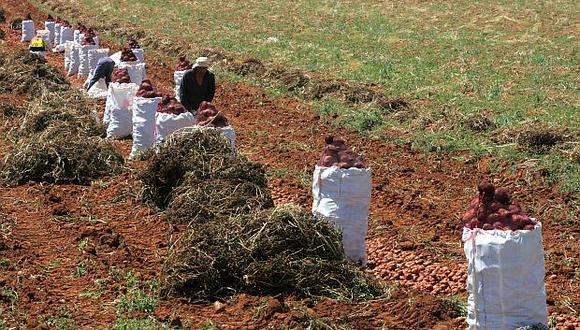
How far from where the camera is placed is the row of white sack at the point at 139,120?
32.1ft

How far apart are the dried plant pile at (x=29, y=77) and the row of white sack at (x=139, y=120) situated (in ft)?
9.36

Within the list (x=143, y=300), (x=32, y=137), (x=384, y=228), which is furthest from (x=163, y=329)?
(x=32, y=137)

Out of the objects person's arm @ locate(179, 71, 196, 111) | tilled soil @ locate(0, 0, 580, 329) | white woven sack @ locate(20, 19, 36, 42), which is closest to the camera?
tilled soil @ locate(0, 0, 580, 329)

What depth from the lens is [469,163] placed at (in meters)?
10.7

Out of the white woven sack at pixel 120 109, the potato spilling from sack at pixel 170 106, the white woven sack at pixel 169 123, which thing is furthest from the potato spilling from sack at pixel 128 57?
the white woven sack at pixel 169 123

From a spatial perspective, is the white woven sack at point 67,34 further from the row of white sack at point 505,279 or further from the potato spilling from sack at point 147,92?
the row of white sack at point 505,279

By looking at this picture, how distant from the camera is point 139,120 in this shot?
1085cm

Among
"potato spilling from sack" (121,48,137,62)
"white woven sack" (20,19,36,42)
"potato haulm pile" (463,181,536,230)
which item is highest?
"potato haulm pile" (463,181,536,230)

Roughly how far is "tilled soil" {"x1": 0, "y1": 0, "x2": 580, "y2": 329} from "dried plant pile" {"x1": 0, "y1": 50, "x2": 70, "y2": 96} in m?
2.74

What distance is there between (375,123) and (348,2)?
68.9 feet

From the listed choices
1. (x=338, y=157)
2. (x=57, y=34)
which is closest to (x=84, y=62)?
(x=57, y=34)

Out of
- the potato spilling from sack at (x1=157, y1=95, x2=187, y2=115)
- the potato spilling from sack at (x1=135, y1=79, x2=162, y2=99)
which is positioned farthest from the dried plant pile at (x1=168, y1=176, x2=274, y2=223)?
the potato spilling from sack at (x1=135, y1=79, x2=162, y2=99)

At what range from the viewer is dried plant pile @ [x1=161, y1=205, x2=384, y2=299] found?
20.3 feet

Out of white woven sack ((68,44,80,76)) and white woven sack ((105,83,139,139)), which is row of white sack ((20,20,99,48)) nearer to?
white woven sack ((68,44,80,76))
